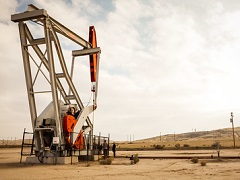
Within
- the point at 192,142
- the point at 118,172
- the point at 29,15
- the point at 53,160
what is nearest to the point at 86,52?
the point at 29,15

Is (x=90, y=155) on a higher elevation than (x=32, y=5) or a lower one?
lower

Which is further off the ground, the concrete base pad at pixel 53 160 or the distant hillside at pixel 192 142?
the concrete base pad at pixel 53 160

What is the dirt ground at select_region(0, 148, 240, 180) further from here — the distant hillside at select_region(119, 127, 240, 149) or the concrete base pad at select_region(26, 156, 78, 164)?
the distant hillside at select_region(119, 127, 240, 149)

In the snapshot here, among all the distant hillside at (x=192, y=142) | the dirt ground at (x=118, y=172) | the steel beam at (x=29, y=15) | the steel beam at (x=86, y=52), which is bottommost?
the distant hillside at (x=192, y=142)

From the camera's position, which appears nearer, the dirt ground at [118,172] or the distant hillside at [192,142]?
the dirt ground at [118,172]

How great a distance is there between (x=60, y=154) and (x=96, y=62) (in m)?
6.62

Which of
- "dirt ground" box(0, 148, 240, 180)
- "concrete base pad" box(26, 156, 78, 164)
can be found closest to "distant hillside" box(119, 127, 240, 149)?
"concrete base pad" box(26, 156, 78, 164)

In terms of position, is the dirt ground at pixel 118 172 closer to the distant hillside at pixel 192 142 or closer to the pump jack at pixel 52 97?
the pump jack at pixel 52 97

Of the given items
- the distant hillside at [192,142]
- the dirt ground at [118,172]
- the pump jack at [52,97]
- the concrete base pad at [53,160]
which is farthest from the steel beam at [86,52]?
the distant hillside at [192,142]

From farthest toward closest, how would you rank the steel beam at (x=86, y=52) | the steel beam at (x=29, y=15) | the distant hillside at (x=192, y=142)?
1. the distant hillside at (x=192, y=142)
2. the steel beam at (x=86, y=52)
3. the steel beam at (x=29, y=15)

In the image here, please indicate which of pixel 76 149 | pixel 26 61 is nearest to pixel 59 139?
pixel 76 149

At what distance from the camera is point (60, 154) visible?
527 inches

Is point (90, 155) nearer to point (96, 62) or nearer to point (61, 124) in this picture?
point (61, 124)

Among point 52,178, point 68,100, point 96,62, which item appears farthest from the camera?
point 96,62
